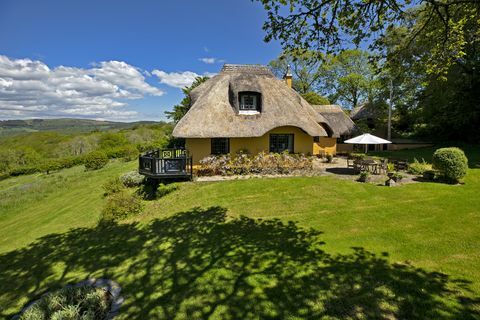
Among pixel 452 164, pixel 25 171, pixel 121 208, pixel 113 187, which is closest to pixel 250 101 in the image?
pixel 113 187

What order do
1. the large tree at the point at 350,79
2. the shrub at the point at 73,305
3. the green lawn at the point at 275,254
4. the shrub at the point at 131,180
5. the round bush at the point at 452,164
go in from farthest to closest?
the large tree at the point at 350,79
the shrub at the point at 131,180
the round bush at the point at 452,164
the green lawn at the point at 275,254
the shrub at the point at 73,305

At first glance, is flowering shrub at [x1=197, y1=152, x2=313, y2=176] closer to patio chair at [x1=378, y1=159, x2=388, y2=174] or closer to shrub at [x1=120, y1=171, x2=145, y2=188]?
patio chair at [x1=378, y1=159, x2=388, y2=174]

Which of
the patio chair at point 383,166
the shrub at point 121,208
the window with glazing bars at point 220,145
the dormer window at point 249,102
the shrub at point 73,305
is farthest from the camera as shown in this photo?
the dormer window at point 249,102

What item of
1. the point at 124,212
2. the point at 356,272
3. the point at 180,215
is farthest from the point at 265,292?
the point at 124,212

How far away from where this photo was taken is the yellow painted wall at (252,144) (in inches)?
640

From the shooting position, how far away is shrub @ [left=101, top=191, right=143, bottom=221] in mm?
10720

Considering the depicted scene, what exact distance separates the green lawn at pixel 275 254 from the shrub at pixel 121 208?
56cm

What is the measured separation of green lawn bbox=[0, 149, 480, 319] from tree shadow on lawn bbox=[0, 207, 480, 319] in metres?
Answer: 0.03

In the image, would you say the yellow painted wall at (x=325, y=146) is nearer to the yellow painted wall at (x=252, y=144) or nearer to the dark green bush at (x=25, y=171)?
the yellow painted wall at (x=252, y=144)

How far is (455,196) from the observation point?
1027cm

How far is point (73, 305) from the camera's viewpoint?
16.3ft

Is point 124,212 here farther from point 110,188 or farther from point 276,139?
point 276,139

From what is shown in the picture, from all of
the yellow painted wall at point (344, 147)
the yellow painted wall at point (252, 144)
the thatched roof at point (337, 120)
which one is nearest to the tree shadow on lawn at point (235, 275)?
the yellow painted wall at point (252, 144)

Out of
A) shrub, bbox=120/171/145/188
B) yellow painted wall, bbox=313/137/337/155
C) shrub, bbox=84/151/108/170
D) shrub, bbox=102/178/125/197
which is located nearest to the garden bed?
shrub, bbox=102/178/125/197
